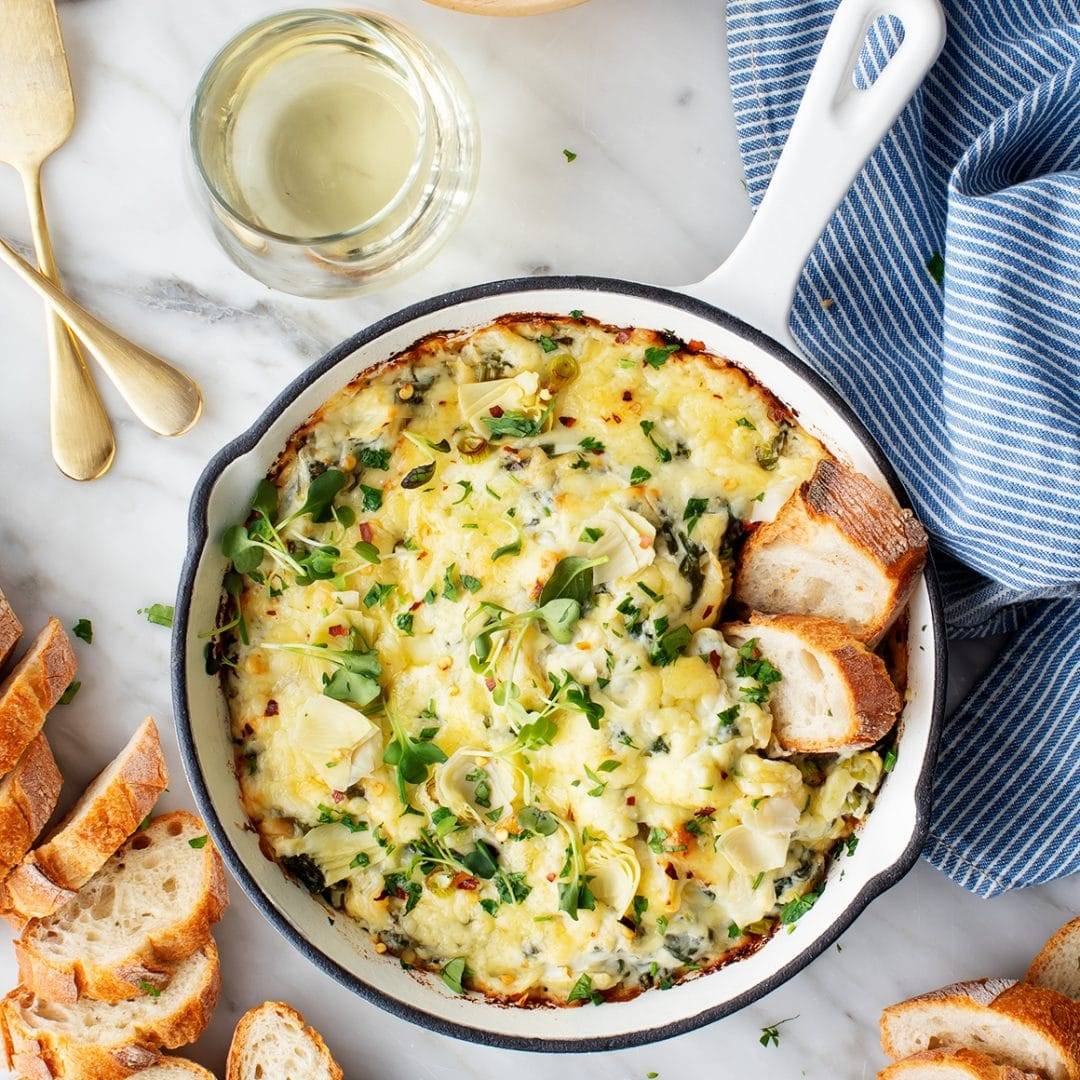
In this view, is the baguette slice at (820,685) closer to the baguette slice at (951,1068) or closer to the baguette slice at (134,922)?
the baguette slice at (951,1068)

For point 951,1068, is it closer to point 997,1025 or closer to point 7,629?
point 997,1025

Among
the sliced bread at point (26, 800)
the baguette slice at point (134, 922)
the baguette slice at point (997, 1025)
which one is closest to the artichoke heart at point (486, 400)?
the baguette slice at point (134, 922)

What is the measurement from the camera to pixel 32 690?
124 inches

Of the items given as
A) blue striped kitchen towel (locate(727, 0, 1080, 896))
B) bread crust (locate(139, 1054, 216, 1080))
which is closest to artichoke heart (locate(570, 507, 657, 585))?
blue striped kitchen towel (locate(727, 0, 1080, 896))

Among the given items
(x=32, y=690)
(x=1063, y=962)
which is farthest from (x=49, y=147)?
(x=1063, y=962)

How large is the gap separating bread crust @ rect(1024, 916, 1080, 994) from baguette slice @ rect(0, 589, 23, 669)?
9.59ft

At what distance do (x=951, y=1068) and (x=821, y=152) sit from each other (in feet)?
7.52

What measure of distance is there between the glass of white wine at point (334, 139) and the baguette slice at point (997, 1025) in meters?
2.41

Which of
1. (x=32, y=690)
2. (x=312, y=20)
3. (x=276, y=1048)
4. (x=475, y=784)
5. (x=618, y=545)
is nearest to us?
(x=618, y=545)

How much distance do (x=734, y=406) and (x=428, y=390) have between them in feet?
2.40

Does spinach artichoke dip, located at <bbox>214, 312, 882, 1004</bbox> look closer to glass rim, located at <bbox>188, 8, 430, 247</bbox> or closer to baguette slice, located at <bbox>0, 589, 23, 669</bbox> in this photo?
glass rim, located at <bbox>188, 8, 430, 247</bbox>

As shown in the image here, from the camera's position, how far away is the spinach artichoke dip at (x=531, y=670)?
264cm

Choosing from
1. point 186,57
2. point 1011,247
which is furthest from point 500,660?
point 186,57

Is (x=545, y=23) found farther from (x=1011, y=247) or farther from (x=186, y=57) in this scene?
(x=1011, y=247)
